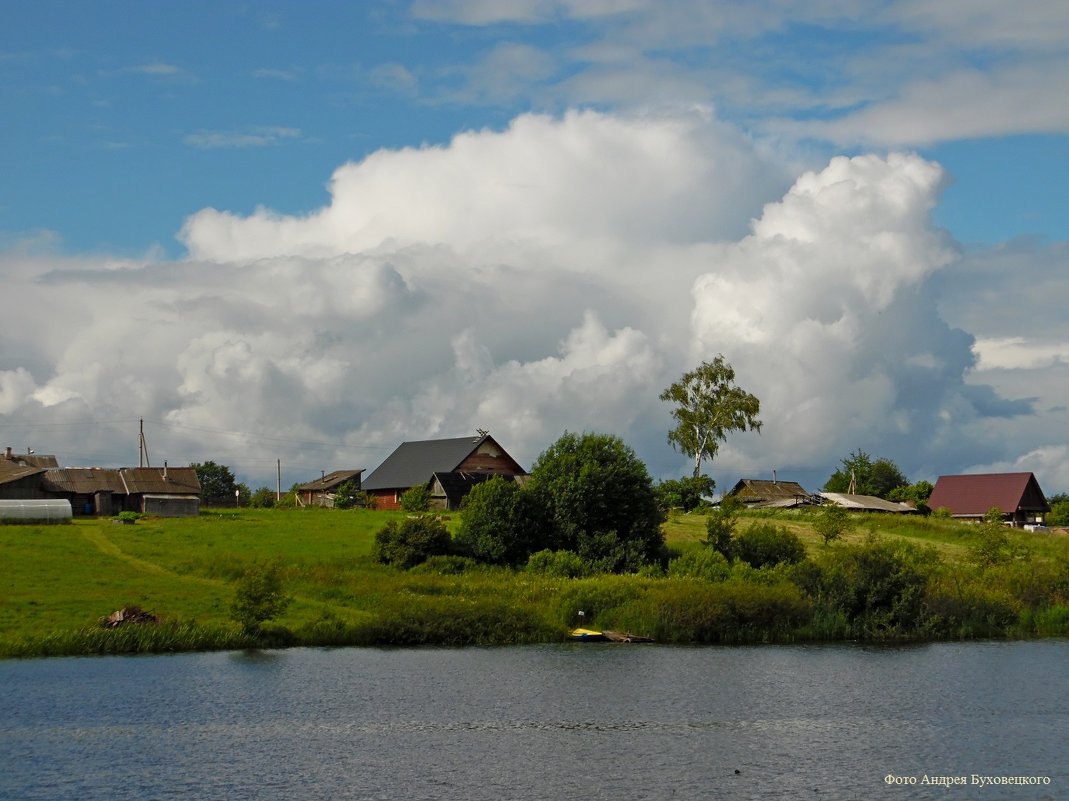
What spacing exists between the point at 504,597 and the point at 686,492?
5908cm

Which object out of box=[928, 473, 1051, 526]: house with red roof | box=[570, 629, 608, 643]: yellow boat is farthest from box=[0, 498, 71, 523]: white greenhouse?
box=[928, 473, 1051, 526]: house with red roof

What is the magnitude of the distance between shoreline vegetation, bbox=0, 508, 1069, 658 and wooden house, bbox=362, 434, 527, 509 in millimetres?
46320

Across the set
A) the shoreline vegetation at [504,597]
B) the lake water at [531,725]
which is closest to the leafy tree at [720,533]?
the shoreline vegetation at [504,597]

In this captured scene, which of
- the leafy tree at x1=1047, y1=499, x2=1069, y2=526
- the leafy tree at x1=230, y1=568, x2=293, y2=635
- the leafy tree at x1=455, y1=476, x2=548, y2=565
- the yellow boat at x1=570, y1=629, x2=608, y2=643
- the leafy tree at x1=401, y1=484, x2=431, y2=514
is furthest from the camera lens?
the leafy tree at x1=1047, y1=499, x2=1069, y2=526

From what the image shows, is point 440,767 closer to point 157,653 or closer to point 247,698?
point 247,698

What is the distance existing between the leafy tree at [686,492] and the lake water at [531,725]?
65591 millimetres

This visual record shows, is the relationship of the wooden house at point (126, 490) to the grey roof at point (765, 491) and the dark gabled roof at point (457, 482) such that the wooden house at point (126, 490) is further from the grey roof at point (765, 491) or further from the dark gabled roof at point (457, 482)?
the grey roof at point (765, 491)

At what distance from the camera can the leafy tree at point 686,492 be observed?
125 m

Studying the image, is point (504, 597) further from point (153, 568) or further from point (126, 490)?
point (126, 490)

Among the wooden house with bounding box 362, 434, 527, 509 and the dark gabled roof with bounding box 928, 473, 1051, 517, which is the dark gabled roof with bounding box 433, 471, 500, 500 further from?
the dark gabled roof with bounding box 928, 473, 1051, 517

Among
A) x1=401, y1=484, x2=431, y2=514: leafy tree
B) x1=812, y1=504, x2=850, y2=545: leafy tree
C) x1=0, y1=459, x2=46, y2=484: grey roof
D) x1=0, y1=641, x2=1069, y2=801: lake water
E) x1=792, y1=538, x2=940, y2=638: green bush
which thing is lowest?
x1=0, y1=641, x2=1069, y2=801: lake water

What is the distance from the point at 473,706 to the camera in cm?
4475

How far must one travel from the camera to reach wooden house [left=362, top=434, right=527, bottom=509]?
431 feet

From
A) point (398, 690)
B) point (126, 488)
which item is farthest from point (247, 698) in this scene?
point (126, 488)
